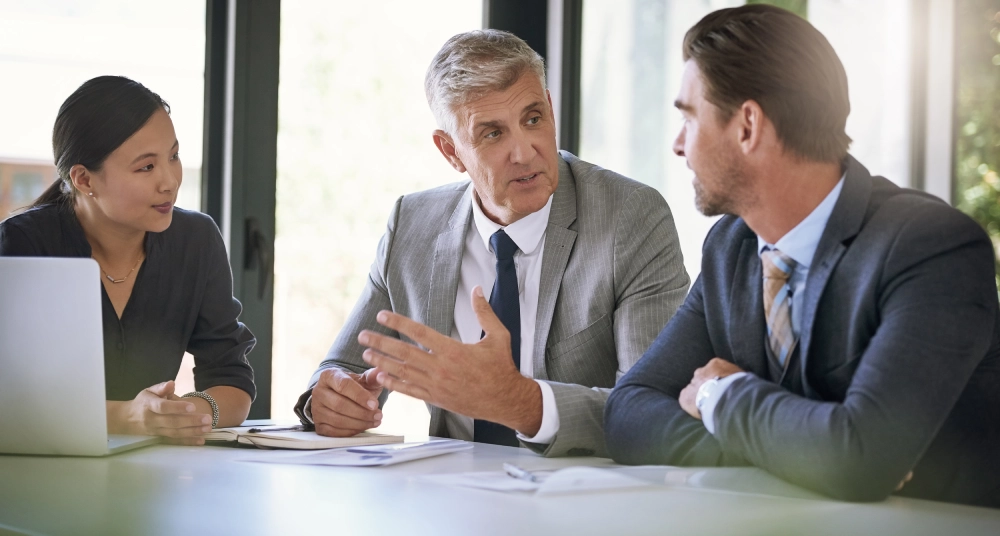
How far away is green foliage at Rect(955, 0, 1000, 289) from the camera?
11.4 feet

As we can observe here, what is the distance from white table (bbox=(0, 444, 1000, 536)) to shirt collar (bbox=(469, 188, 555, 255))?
840 millimetres

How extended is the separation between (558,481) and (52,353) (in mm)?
873

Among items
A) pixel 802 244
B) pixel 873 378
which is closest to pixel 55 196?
pixel 802 244

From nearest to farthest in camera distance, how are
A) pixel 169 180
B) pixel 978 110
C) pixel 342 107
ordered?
pixel 169 180 → pixel 978 110 → pixel 342 107

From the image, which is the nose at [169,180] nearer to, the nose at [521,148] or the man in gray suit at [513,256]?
the man in gray suit at [513,256]

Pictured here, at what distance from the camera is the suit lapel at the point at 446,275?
2.21m

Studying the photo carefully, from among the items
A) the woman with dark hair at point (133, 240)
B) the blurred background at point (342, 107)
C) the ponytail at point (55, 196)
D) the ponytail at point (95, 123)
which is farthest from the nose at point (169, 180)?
the blurred background at point (342, 107)

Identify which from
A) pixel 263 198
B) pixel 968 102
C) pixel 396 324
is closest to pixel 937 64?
pixel 968 102

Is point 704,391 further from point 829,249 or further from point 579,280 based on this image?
point 579,280

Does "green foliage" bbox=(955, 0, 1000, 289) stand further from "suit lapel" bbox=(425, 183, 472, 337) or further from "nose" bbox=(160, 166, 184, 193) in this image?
"nose" bbox=(160, 166, 184, 193)

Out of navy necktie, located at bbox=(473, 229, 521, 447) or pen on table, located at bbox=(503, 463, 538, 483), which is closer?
pen on table, located at bbox=(503, 463, 538, 483)

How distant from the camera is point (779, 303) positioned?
1.55 metres

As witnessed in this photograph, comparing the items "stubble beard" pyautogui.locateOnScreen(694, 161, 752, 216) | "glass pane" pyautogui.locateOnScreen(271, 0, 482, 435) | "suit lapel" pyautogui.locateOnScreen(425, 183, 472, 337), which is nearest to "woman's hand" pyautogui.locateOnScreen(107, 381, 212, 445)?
"suit lapel" pyautogui.locateOnScreen(425, 183, 472, 337)

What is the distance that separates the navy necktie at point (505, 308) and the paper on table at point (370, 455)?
16.7 inches
